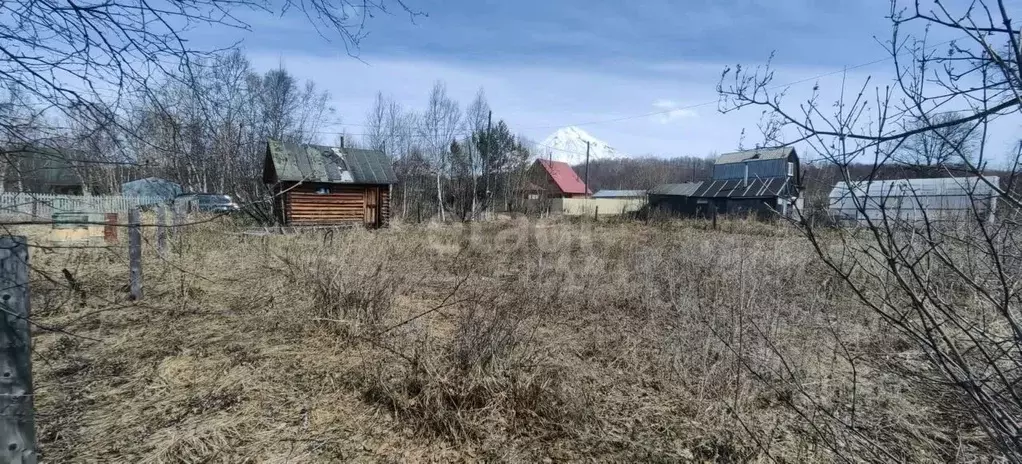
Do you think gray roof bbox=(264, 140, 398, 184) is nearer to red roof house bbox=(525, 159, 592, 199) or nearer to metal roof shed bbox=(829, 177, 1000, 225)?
red roof house bbox=(525, 159, 592, 199)

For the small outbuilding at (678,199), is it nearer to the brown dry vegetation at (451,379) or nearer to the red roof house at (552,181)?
the red roof house at (552,181)

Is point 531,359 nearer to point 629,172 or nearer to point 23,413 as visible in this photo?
point 23,413

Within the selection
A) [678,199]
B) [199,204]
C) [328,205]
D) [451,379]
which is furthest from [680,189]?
[451,379]

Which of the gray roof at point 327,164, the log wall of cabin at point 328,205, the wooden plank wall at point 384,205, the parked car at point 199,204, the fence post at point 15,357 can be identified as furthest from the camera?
the wooden plank wall at point 384,205

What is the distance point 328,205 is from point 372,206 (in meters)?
1.81

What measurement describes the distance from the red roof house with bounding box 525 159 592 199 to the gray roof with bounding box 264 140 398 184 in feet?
50.8

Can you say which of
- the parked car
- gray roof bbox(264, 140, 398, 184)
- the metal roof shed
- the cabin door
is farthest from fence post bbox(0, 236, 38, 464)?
the cabin door

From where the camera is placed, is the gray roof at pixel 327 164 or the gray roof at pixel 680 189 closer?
the gray roof at pixel 327 164

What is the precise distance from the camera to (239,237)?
35.1 ft

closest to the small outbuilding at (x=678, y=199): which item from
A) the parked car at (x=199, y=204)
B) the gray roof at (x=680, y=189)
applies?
the gray roof at (x=680, y=189)

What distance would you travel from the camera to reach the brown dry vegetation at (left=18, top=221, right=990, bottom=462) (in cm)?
286

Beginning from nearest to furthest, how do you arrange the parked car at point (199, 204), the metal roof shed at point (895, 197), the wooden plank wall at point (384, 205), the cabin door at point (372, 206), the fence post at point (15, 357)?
the metal roof shed at point (895, 197)
the fence post at point (15, 357)
the parked car at point (199, 204)
the cabin door at point (372, 206)
the wooden plank wall at point (384, 205)

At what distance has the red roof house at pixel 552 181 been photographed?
114 feet

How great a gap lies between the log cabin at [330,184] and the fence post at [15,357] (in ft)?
49.4
